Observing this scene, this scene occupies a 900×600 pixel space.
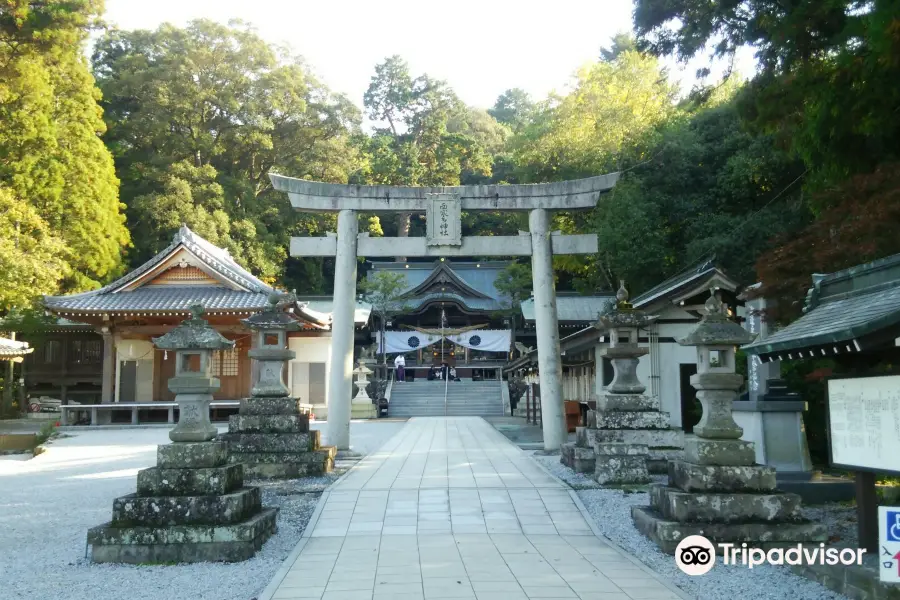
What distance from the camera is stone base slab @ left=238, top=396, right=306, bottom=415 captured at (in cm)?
1191

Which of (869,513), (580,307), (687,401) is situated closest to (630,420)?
(869,513)

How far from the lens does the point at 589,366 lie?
2350 centimetres

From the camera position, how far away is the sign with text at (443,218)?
14422 millimetres

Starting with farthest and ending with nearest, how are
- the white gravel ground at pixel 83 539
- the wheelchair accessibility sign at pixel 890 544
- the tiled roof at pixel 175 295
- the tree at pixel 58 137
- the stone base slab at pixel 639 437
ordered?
1. the tree at pixel 58 137
2. the tiled roof at pixel 175 295
3. the stone base slab at pixel 639 437
4. the white gravel ground at pixel 83 539
5. the wheelchair accessibility sign at pixel 890 544

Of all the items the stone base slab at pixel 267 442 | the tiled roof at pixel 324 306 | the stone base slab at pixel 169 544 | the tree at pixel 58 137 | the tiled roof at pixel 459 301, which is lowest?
the stone base slab at pixel 169 544

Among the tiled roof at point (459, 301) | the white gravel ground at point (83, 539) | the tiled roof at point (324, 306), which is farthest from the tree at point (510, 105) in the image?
the white gravel ground at point (83, 539)

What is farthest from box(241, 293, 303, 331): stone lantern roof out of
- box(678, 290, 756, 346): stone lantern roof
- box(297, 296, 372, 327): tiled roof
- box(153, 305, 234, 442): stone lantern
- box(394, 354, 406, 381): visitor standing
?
box(394, 354, 406, 381): visitor standing

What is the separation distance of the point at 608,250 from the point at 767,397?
57.0 feet

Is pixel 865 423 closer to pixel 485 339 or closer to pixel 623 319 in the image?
pixel 623 319

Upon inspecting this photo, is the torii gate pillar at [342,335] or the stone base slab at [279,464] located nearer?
the stone base slab at [279,464]

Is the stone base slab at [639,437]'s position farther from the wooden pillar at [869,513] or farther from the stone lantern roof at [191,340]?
the stone lantern roof at [191,340]

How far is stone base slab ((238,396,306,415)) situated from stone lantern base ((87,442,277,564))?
4543 millimetres

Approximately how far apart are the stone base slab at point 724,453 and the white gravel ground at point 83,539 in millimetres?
4223

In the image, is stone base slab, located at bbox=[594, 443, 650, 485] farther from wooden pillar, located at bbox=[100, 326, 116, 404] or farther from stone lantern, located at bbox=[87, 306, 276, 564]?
wooden pillar, located at bbox=[100, 326, 116, 404]
